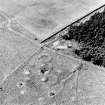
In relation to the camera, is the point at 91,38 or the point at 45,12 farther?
the point at 45,12

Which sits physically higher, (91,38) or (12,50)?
(91,38)

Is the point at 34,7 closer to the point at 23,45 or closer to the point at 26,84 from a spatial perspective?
the point at 23,45

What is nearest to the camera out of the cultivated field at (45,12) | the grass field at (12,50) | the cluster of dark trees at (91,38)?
the grass field at (12,50)

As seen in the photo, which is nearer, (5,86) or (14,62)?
(5,86)

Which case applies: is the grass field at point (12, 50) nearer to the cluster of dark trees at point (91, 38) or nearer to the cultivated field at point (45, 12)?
the cultivated field at point (45, 12)

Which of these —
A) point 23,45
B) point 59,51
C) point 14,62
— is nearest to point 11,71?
point 14,62

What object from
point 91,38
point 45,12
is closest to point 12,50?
point 45,12

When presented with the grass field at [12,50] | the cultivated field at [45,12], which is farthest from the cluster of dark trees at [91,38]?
the grass field at [12,50]

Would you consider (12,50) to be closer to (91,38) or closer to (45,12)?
(45,12)

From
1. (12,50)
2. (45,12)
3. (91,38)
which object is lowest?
(12,50)
